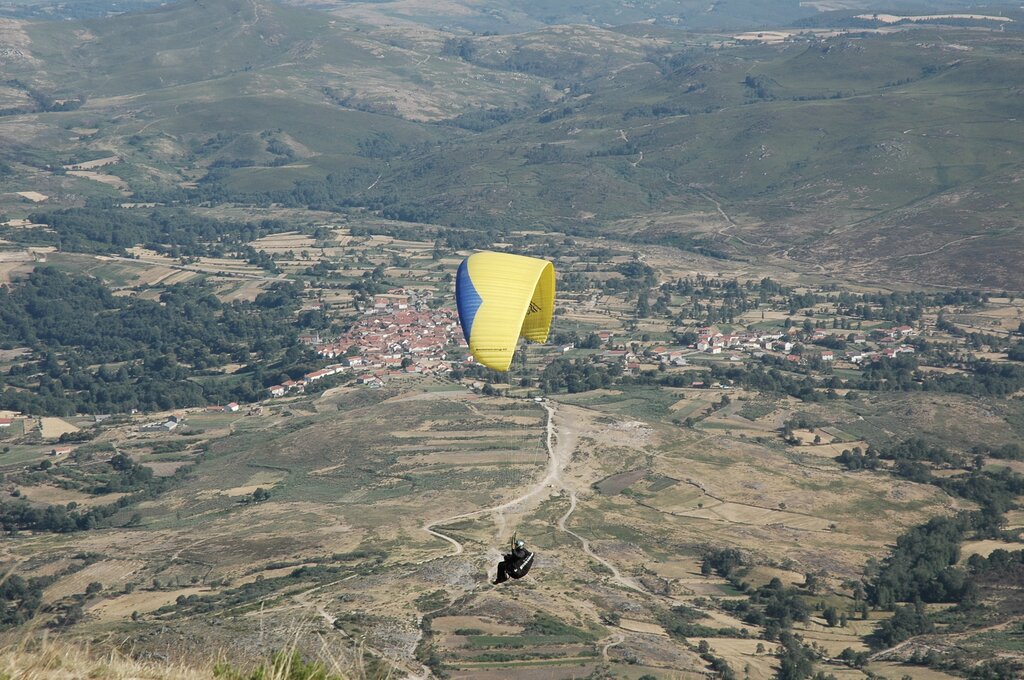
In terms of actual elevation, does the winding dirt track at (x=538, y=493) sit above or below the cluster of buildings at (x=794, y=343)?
above

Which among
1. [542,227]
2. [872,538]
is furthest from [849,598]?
[542,227]

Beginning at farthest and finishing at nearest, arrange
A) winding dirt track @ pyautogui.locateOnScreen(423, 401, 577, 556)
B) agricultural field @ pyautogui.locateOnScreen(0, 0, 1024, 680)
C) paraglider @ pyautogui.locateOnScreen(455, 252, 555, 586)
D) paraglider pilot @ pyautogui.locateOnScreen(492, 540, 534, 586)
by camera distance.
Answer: winding dirt track @ pyautogui.locateOnScreen(423, 401, 577, 556) < agricultural field @ pyautogui.locateOnScreen(0, 0, 1024, 680) < paraglider @ pyautogui.locateOnScreen(455, 252, 555, 586) < paraglider pilot @ pyautogui.locateOnScreen(492, 540, 534, 586)

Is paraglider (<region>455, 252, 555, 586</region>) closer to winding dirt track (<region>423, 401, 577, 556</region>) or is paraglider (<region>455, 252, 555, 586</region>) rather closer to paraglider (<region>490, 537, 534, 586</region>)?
paraglider (<region>490, 537, 534, 586</region>)

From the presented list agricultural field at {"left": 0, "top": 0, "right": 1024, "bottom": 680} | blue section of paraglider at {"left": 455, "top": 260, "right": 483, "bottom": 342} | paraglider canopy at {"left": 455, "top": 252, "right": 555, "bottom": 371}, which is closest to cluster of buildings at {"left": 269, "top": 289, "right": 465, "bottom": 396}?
agricultural field at {"left": 0, "top": 0, "right": 1024, "bottom": 680}

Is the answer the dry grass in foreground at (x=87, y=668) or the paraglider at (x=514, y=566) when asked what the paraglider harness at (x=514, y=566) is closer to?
the paraglider at (x=514, y=566)

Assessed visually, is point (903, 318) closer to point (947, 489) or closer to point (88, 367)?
point (947, 489)

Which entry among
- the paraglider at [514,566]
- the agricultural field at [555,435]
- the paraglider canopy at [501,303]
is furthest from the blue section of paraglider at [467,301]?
the agricultural field at [555,435]

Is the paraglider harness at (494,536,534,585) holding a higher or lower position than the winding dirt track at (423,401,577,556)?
higher

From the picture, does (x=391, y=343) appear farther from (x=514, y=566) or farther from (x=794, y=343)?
(x=514, y=566)
